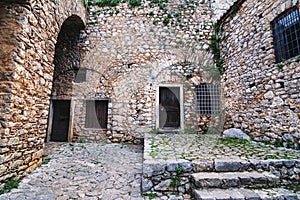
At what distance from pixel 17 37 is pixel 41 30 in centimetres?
65

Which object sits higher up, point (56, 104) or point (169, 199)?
point (56, 104)

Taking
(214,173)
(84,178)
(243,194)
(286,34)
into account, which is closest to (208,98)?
(286,34)

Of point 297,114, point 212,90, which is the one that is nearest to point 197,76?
point 212,90

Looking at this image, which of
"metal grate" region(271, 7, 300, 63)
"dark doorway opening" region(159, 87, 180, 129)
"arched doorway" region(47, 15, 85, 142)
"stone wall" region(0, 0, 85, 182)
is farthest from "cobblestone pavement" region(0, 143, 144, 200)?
"metal grate" region(271, 7, 300, 63)

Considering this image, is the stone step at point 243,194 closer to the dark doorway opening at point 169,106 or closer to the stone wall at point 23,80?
the stone wall at point 23,80

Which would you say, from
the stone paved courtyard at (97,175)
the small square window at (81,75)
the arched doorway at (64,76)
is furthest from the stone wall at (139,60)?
the stone paved courtyard at (97,175)

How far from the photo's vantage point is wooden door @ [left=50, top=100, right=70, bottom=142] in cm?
606

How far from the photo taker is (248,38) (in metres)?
4.59

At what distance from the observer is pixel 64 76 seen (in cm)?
594

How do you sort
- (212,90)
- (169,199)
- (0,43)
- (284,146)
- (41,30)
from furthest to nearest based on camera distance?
(212,90), (284,146), (41,30), (0,43), (169,199)

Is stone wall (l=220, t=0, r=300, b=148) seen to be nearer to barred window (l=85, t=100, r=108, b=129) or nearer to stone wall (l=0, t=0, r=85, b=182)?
barred window (l=85, t=100, r=108, b=129)

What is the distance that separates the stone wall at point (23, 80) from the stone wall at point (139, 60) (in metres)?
2.43

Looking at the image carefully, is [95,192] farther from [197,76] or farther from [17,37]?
[197,76]

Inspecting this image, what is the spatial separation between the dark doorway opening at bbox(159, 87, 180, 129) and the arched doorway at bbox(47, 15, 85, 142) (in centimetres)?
337
